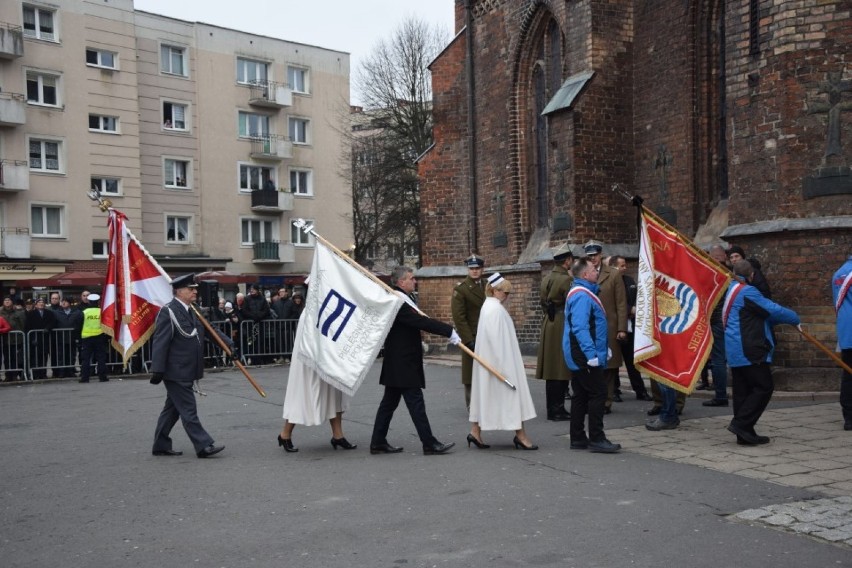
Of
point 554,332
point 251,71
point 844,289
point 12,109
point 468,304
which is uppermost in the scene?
point 251,71

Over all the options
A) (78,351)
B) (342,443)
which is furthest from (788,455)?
(78,351)

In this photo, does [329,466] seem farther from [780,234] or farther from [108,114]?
[108,114]

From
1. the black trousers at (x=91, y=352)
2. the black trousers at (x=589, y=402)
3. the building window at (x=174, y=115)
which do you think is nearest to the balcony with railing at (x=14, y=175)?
the building window at (x=174, y=115)

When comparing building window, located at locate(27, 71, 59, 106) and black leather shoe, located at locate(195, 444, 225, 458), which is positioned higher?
building window, located at locate(27, 71, 59, 106)

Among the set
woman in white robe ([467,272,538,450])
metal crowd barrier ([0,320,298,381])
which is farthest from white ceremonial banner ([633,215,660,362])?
metal crowd barrier ([0,320,298,381])

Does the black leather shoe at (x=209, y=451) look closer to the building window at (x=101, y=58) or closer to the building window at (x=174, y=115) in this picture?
the building window at (x=101, y=58)

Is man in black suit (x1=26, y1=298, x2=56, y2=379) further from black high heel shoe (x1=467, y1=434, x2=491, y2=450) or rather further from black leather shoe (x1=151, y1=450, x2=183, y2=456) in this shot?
black high heel shoe (x1=467, y1=434, x2=491, y2=450)

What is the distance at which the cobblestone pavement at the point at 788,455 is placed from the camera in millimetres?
6243

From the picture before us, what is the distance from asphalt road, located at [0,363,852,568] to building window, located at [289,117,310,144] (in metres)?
41.3

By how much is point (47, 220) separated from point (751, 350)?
3709cm

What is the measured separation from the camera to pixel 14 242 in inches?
1513

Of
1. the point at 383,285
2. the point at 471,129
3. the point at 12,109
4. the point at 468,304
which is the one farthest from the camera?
the point at 12,109

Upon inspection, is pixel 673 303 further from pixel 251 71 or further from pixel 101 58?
pixel 251 71

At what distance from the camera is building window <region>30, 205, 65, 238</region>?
131ft
